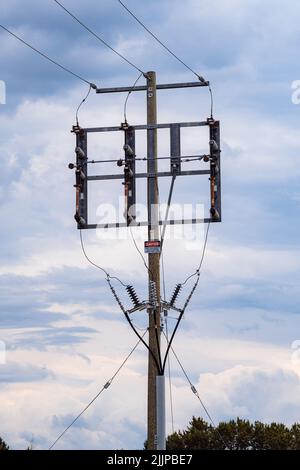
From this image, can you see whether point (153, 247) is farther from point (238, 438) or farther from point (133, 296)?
point (238, 438)

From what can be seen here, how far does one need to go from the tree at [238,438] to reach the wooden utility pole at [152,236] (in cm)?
2800

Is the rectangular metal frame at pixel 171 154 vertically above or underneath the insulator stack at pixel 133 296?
above

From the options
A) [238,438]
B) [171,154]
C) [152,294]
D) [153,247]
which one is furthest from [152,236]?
[238,438]

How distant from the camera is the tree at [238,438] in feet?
187

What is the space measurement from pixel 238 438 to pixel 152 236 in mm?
29450

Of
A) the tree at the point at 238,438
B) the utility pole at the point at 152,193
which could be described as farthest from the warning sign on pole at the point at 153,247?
the tree at the point at 238,438

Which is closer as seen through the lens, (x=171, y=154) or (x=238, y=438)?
(x=171, y=154)

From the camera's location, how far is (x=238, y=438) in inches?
2254

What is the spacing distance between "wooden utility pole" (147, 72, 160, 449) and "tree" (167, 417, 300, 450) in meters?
28.0

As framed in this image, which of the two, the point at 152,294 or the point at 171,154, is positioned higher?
the point at 171,154

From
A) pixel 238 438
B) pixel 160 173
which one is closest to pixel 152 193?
pixel 160 173

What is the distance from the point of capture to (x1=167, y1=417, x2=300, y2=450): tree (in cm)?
5709

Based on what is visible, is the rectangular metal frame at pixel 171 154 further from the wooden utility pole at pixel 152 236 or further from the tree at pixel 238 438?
the tree at pixel 238 438
